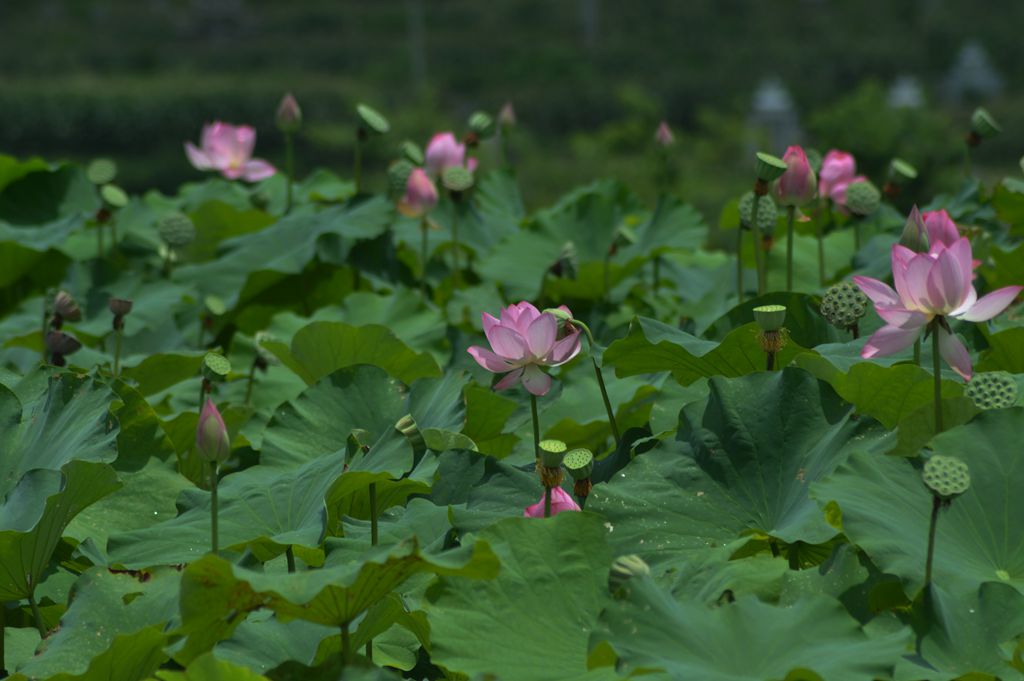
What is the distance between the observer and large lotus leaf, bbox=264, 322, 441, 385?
1.45 metres

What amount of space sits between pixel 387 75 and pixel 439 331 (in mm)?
25622

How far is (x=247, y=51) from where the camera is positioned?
28.7 meters

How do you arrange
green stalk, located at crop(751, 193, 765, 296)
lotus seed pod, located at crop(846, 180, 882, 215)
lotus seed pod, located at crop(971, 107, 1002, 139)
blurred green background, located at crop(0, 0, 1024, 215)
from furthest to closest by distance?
blurred green background, located at crop(0, 0, 1024, 215), lotus seed pod, located at crop(971, 107, 1002, 139), lotus seed pod, located at crop(846, 180, 882, 215), green stalk, located at crop(751, 193, 765, 296)

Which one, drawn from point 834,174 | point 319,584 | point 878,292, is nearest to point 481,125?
point 834,174

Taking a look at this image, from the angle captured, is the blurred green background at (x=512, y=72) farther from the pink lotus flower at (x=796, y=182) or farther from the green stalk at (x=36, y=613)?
the green stalk at (x=36, y=613)

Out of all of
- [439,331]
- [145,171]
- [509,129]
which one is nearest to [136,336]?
[439,331]

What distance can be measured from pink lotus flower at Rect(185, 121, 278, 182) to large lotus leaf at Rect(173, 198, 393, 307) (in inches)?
8.4

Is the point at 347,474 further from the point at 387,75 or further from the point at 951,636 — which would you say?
the point at 387,75

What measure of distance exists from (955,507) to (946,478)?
16 cm

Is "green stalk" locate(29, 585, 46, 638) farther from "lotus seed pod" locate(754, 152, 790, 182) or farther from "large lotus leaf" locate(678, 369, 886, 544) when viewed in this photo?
"lotus seed pod" locate(754, 152, 790, 182)

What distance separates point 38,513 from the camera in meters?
1.02

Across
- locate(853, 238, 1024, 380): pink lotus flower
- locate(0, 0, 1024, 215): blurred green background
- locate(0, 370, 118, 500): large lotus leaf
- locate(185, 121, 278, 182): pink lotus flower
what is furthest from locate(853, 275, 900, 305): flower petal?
locate(0, 0, 1024, 215): blurred green background

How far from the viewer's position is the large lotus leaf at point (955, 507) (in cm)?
91

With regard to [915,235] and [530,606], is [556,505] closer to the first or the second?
[530,606]
